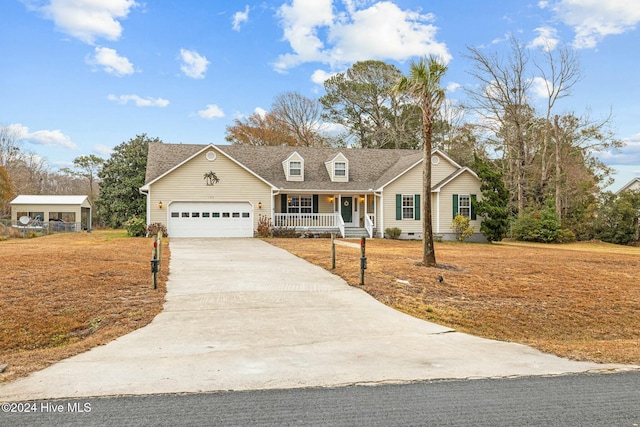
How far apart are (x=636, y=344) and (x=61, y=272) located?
11569 mm

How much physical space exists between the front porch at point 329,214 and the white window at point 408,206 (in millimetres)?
1904

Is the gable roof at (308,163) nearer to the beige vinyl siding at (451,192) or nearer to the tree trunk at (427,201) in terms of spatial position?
the beige vinyl siding at (451,192)

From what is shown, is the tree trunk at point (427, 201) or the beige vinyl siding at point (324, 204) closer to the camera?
the tree trunk at point (427, 201)

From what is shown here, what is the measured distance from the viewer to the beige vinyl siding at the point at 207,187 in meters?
24.6

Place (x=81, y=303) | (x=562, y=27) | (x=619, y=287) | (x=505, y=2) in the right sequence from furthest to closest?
(x=562, y=27)
(x=505, y=2)
(x=619, y=287)
(x=81, y=303)

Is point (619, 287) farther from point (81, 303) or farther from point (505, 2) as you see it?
point (505, 2)

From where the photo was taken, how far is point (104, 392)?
3.71 m

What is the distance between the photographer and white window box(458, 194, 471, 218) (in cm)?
2645

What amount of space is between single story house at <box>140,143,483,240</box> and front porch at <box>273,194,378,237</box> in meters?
0.06

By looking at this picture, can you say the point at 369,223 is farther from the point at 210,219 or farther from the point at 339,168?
the point at 210,219

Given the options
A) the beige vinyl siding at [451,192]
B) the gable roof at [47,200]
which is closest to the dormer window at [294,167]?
the beige vinyl siding at [451,192]

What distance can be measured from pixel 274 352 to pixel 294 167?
Answer: 23.2m

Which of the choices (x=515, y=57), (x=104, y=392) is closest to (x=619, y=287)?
(x=104, y=392)

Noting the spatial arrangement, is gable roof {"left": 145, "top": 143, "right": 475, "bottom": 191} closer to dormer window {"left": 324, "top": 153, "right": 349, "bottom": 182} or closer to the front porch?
dormer window {"left": 324, "top": 153, "right": 349, "bottom": 182}
